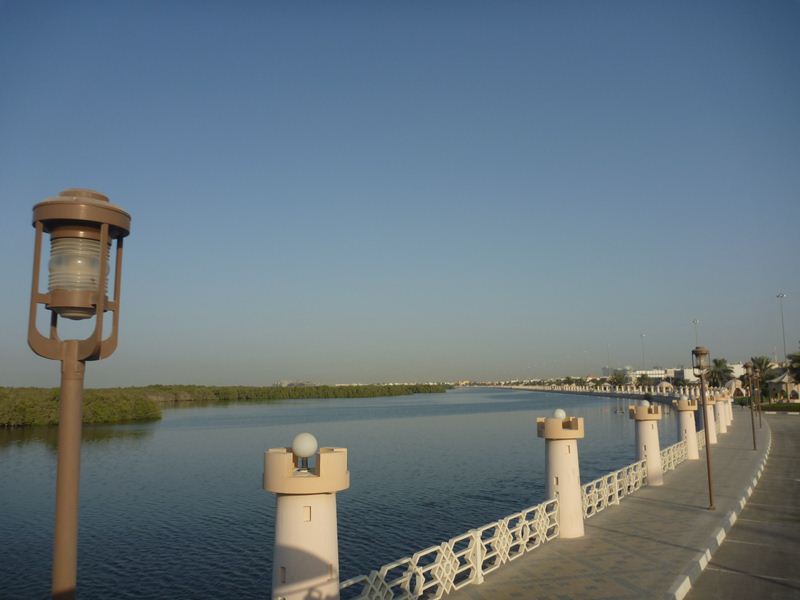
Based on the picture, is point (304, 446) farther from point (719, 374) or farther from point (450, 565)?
point (719, 374)

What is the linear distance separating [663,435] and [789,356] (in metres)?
25.2

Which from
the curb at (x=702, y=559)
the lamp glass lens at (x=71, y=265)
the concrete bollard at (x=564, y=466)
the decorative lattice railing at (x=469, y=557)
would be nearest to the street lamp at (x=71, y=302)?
the lamp glass lens at (x=71, y=265)

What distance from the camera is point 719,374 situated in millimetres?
102250

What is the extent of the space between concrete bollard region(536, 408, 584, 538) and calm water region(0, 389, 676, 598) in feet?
25.0

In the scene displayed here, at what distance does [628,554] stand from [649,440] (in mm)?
9215

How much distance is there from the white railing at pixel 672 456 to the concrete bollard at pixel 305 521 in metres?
17.9

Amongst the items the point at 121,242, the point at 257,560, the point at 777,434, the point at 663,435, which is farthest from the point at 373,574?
the point at 663,435

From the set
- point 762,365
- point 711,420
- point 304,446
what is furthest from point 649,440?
point 762,365

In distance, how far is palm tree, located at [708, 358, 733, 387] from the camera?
9875 cm

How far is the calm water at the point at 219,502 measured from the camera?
1827 centimetres

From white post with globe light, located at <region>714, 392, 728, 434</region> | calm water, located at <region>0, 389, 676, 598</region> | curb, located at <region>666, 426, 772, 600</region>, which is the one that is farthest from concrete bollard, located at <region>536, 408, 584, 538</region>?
white post with globe light, located at <region>714, 392, 728, 434</region>

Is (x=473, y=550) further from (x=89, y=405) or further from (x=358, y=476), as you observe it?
(x=89, y=405)

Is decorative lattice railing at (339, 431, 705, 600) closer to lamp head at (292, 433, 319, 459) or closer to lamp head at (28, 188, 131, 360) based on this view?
lamp head at (292, 433, 319, 459)

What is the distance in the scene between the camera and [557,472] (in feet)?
44.6
